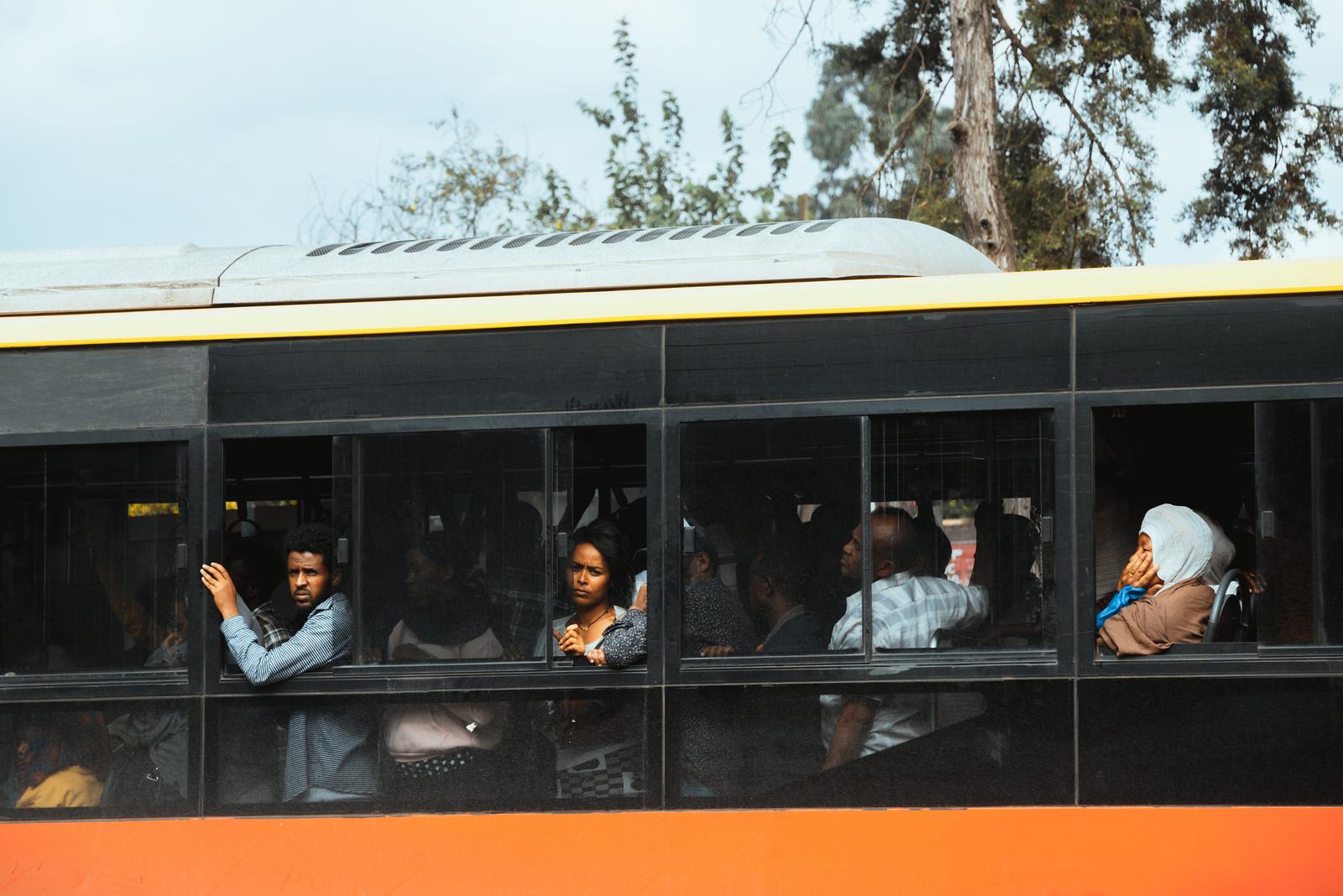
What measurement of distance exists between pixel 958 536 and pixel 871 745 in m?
0.78

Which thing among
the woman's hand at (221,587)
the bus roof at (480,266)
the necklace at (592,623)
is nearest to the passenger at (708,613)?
the necklace at (592,623)

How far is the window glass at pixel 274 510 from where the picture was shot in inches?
191

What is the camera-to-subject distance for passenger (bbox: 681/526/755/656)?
471cm

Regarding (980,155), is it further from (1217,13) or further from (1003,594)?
(1003,594)

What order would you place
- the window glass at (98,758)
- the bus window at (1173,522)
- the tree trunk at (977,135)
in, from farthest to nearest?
1. the tree trunk at (977,135)
2. the window glass at (98,758)
3. the bus window at (1173,522)

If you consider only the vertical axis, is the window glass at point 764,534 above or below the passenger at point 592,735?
above

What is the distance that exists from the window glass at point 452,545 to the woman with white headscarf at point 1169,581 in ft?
6.65

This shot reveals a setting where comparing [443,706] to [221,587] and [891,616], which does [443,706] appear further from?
[891,616]

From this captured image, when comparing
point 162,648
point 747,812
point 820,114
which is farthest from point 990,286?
point 820,114

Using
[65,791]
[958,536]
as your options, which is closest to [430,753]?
[65,791]

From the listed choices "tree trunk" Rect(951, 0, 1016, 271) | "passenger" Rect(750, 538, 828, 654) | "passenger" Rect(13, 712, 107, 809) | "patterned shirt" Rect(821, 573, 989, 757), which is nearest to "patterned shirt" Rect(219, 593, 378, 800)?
"passenger" Rect(13, 712, 107, 809)

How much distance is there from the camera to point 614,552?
482 centimetres

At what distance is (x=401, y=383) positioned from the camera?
15.8 feet

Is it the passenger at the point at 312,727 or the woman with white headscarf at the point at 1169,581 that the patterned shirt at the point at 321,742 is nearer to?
the passenger at the point at 312,727
